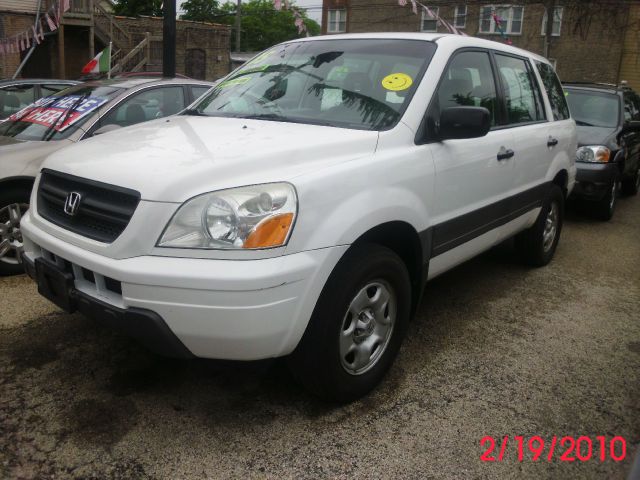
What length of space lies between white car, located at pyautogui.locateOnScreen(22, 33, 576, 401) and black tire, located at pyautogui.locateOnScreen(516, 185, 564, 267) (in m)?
1.11

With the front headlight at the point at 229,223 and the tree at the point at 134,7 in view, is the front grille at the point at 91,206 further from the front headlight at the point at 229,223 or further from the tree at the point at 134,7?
the tree at the point at 134,7

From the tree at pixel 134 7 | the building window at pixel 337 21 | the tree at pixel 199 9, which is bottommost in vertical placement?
the building window at pixel 337 21

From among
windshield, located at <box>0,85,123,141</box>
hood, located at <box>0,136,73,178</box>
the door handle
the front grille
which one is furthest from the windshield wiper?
the door handle

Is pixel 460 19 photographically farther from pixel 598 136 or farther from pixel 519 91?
pixel 519 91

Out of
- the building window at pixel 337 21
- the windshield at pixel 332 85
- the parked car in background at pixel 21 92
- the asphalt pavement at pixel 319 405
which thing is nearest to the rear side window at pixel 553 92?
the asphalt pavement at pixel 319 405

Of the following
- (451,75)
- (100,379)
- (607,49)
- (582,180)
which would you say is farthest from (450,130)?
(607,49)

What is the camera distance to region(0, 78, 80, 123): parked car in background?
6324 millimetres

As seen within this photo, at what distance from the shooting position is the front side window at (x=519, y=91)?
13.0 ft

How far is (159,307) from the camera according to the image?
2.17 metres

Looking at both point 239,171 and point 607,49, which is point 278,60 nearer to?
point 239,171

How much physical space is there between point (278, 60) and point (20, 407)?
2456 millimetres

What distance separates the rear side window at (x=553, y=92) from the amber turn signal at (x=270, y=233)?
3.41 metres

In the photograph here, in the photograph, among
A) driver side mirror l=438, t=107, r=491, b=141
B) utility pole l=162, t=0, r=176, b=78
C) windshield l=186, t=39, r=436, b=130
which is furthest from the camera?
utility pole l=162, t=0, r=176, b=78
